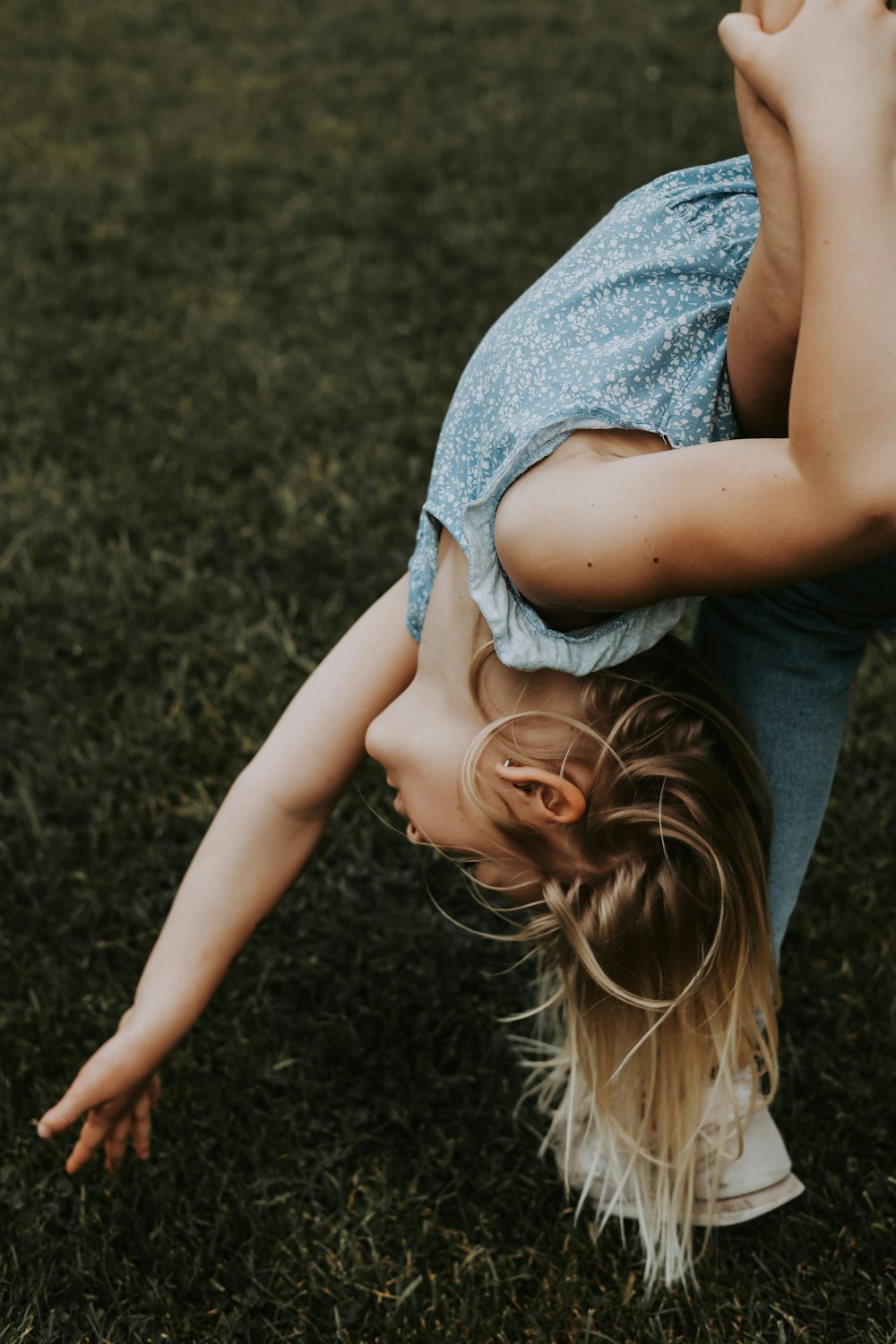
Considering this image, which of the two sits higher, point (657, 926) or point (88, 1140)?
point (657, 926)

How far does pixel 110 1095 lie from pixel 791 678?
105 centimetres

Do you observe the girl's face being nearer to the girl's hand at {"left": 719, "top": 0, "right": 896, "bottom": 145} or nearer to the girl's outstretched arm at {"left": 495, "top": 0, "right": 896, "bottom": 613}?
the girl's outstretched arm at {"left": 495, "top": 0, "right": 896, "bottom": 613}

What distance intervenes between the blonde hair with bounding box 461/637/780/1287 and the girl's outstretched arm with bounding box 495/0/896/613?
347mm

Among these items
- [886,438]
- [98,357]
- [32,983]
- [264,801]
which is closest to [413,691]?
[264,801]

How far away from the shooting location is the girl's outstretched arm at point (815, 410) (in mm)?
1015

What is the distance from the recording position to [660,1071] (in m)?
1.83

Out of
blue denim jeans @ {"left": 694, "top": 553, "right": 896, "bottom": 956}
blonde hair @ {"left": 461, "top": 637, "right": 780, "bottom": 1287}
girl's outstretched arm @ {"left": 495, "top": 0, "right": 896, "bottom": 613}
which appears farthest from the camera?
blue denim jeans @ {"left": 694, "top": 553, "right": 896, "bottom": 956}

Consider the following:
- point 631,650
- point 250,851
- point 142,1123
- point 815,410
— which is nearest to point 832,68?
point 815,410

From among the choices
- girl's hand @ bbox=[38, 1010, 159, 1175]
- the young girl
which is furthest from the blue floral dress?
girl's hand @ bbox=[38, 1010, 159, 1175]

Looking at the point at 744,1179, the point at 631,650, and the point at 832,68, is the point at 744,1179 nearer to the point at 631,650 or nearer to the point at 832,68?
the point at 631,650

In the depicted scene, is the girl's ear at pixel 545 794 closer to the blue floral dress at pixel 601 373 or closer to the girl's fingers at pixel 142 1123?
the blue floral dress at pixel 601 373

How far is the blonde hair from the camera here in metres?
1.46

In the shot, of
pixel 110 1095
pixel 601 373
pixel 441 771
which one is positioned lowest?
pixel 110 1095

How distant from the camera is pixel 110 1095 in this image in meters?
1.80
